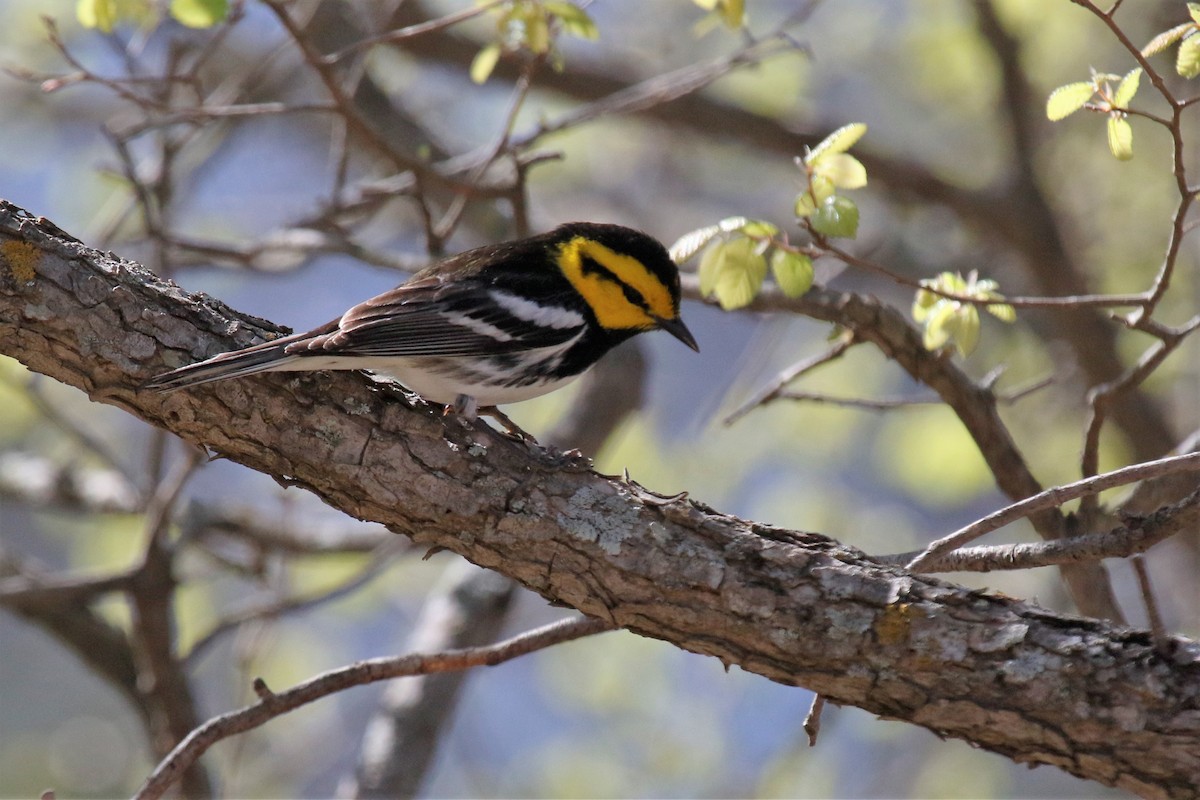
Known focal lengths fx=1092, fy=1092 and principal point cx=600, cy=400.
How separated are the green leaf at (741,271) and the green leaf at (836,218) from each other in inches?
8.5

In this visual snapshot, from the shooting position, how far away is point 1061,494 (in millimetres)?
2465

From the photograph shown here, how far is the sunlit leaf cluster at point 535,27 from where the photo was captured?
3.62 m

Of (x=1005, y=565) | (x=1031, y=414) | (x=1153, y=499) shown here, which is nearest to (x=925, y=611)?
(x=1005, y=565)

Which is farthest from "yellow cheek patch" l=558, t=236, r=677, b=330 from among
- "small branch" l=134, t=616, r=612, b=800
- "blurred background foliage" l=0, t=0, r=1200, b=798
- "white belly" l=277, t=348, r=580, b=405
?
"blurred background foliage" l=0, t=0, r=1200, b=798

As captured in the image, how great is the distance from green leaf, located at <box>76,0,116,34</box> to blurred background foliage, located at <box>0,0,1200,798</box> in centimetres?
158

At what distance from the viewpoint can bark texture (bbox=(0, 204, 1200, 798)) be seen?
2336mm

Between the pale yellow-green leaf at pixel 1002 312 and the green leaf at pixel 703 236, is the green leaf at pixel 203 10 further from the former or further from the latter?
the pale yellow-green leaf at pixel 1002 312

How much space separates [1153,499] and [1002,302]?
0.93 meters

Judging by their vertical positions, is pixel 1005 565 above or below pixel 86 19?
below

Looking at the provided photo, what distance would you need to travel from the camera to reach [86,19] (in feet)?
11.4

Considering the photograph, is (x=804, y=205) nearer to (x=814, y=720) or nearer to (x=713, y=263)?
(x=713, y=263)

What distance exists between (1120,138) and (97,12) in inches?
119

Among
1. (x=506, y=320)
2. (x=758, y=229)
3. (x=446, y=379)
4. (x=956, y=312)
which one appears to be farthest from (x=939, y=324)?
(x=446, y=379)

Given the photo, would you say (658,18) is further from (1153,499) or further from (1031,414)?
(1153,499)
